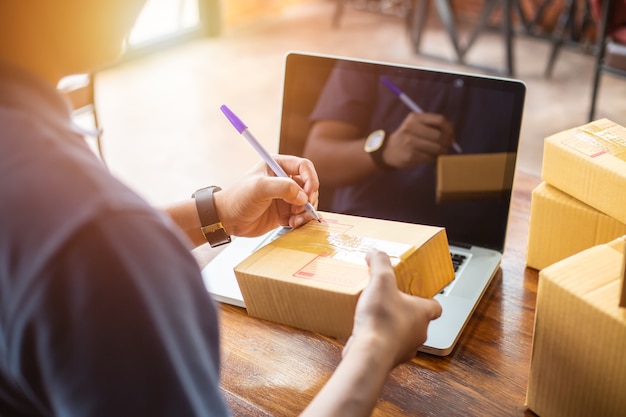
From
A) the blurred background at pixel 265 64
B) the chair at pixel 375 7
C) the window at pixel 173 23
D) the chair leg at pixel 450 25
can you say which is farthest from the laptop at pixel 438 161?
the chair at pixel 375 7

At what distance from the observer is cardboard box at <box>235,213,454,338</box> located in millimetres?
729

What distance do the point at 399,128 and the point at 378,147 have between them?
0.15ft

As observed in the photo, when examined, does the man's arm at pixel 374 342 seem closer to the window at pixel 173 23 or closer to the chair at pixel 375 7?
the window at pixel 173 23

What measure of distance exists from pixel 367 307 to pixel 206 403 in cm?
21

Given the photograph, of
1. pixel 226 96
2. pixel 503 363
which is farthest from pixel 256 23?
pixel 503 363

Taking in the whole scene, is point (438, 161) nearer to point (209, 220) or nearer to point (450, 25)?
point (209, 220)

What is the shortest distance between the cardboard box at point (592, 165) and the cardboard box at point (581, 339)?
15 cm

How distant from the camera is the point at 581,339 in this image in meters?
0.69

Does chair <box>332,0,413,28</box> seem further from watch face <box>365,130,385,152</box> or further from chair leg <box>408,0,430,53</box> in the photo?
watch face <box>365,130,385,152</box>

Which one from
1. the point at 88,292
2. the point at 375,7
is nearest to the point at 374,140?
the point at 88,292

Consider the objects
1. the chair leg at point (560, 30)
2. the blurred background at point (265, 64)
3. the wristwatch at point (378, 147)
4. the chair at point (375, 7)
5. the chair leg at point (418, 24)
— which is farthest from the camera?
the chair at point (375, 7)

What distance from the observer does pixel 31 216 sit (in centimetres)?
45

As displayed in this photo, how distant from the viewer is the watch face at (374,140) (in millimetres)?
1155

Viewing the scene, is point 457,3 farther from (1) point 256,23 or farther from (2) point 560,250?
(2) point 560,250
